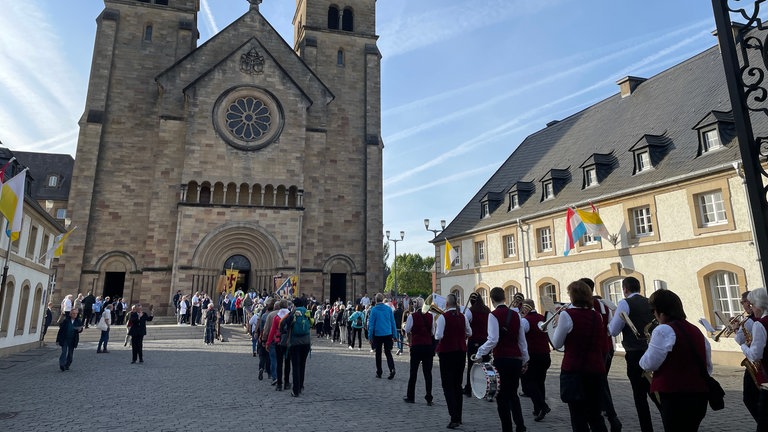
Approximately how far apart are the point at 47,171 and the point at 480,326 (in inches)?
2118

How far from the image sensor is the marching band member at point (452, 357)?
6605 millimetres

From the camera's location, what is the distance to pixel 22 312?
17.0m

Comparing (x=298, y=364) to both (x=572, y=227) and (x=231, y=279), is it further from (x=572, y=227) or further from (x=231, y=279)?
(x=231, y=279)

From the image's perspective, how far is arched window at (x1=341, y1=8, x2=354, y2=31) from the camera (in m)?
36.0

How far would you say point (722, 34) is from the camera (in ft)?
11.8

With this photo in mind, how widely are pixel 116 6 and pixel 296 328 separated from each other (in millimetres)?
31186

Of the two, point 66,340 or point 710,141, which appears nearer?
point 66,340

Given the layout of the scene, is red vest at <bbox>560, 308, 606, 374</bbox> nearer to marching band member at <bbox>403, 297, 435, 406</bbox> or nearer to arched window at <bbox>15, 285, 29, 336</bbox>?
A: marching band member at <bbox>403, 297, 435, 406</bbox>

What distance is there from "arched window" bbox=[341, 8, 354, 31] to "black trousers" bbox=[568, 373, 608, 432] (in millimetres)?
35450

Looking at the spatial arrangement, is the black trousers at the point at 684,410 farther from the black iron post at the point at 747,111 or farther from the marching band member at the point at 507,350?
the marching band member at the point at 507,350

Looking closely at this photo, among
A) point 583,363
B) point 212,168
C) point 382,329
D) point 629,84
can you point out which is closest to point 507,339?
point 583,363

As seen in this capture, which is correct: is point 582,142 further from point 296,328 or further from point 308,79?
point 296,328

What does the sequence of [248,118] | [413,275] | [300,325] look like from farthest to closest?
1. [413,275]
2. [248,118]
3. [300,325]

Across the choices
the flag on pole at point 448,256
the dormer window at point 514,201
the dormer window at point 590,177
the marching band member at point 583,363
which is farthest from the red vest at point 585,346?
the flag on pole at point 448,256
